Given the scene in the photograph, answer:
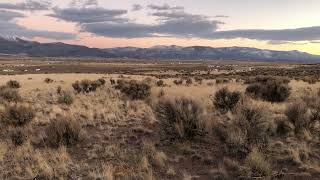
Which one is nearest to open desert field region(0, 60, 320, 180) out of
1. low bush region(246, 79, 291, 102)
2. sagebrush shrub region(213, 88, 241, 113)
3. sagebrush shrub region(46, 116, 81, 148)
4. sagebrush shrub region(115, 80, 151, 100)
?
sagebrush shrub region(46, 116, 81, 148)

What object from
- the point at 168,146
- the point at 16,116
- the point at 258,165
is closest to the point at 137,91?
the point at 16,116

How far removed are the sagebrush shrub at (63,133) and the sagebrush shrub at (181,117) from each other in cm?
271

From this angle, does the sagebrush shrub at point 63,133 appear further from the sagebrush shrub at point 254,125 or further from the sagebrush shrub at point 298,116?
the sagebrush shrub at point 298,116

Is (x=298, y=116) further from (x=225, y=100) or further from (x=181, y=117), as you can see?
(x=225, y=100)

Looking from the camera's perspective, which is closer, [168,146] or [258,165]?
[258,165]

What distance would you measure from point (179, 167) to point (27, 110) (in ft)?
24.9

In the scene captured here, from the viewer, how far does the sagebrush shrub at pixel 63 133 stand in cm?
1267

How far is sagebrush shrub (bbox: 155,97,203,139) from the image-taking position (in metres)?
13.3

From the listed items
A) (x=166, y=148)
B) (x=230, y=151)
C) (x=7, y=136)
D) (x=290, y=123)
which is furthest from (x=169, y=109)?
(x=7, y=136)

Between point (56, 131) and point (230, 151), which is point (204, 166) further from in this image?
point (56, 131)

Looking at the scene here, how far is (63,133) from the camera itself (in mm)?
13078

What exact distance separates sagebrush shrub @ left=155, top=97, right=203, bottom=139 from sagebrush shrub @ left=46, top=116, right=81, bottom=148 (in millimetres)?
2705

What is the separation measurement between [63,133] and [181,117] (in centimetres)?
346

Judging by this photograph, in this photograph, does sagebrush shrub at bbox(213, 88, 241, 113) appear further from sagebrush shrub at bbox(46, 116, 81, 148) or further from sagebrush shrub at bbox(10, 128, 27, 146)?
sagebrush shrub at bbox(10, 128, 27, 146)
